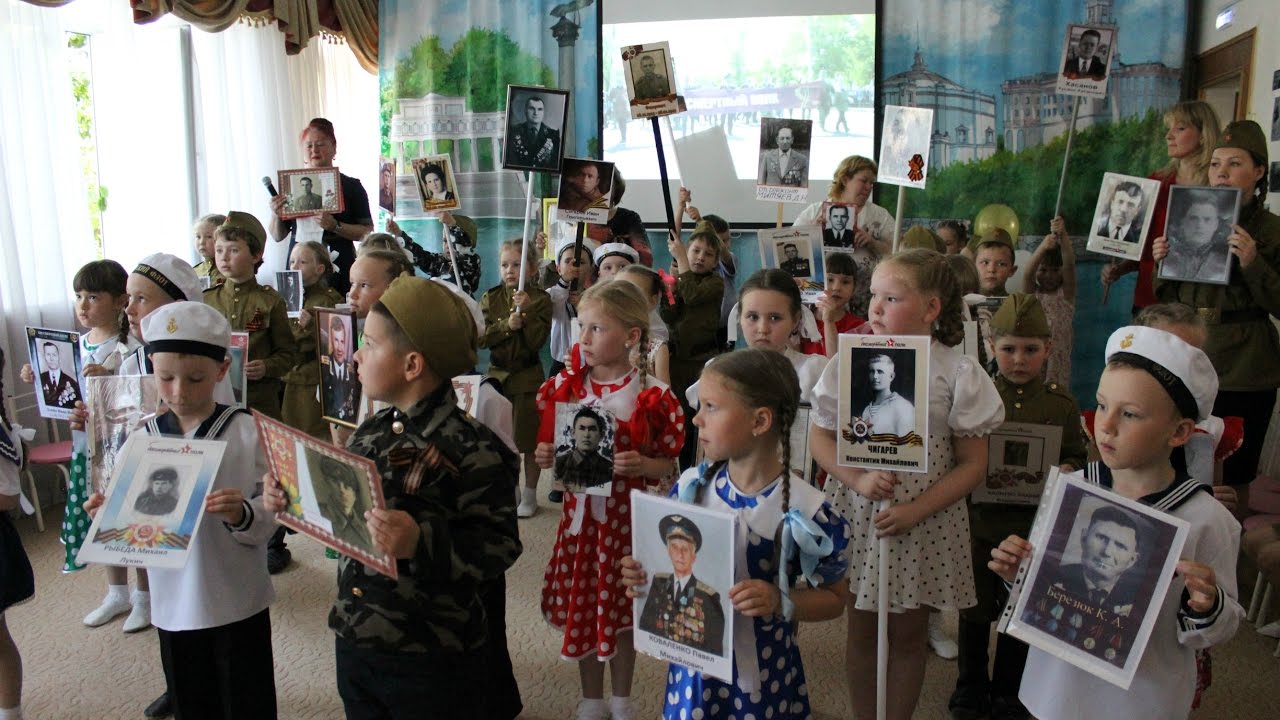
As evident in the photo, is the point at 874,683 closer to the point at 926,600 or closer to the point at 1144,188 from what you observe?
the point at 926,600

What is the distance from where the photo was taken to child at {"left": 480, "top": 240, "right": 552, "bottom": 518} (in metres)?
4.13

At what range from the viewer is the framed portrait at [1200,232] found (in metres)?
3.04

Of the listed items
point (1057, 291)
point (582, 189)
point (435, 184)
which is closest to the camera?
point (582, 189)

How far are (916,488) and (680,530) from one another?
0.84 m

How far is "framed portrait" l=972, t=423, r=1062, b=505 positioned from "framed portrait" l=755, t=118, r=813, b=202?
7.33 feet

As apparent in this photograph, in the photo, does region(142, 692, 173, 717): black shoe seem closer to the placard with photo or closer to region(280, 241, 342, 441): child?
region(280, 241, 342, 441): child

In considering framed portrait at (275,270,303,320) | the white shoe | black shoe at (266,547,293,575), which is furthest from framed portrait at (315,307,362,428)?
the white shoe

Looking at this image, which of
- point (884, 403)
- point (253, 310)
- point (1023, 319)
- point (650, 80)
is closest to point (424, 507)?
point (884, 403)

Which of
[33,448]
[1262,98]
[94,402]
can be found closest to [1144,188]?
[1262,98]

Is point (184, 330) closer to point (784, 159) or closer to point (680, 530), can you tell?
point (680, 530)

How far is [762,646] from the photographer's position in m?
1.71

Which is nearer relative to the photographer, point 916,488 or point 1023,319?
point 916,488

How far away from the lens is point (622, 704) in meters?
2.56

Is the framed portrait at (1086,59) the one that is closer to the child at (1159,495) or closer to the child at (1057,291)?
the child at (1057,291)
